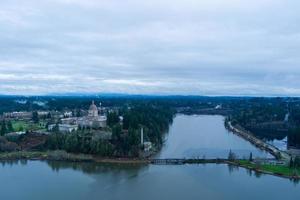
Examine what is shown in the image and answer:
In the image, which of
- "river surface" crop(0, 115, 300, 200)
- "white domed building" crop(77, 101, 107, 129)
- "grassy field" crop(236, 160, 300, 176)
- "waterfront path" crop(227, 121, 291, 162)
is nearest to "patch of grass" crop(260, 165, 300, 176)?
"grassy field" crop(236, 160, 300, 176)

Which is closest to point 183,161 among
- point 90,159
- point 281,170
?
point 90,159

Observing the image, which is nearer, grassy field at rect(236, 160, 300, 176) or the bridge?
grassy field at rect(236, 160, 300, 176)

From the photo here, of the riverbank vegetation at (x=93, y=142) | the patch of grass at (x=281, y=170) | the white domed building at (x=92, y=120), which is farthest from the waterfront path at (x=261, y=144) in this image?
the white domed building at (x=92, y=120)

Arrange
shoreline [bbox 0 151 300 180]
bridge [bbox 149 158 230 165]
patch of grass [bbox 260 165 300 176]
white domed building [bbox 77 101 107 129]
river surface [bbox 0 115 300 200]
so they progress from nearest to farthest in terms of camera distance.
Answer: river surface [bbox 0 115 300 200], patch of grass [bbox 260 165 300 176], shoreline [bbox 0 151 300 180], bridge [bbox 149 158 230 165], white domed building [bbox 77 101 107 129]

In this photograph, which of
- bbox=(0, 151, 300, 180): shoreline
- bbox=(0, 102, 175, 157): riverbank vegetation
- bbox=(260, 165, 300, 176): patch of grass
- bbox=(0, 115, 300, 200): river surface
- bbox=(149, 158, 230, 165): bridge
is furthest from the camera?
bbox=(0, 102, 175, 157): riverbank vegetation

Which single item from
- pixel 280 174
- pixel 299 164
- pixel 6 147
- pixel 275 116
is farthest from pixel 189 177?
pixel 275 116

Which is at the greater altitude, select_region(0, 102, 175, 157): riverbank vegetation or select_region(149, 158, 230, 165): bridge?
select_region(0, 102, 175, 157): riverbank vegetation

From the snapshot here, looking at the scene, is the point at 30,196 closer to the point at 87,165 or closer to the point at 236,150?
the point at 87,165

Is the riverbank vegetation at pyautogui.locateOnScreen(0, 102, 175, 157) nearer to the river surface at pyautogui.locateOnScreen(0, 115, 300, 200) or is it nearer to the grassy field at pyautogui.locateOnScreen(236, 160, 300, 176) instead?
the river surface at pyautogui.locateOnScreen(0, 115, 300, 200)
